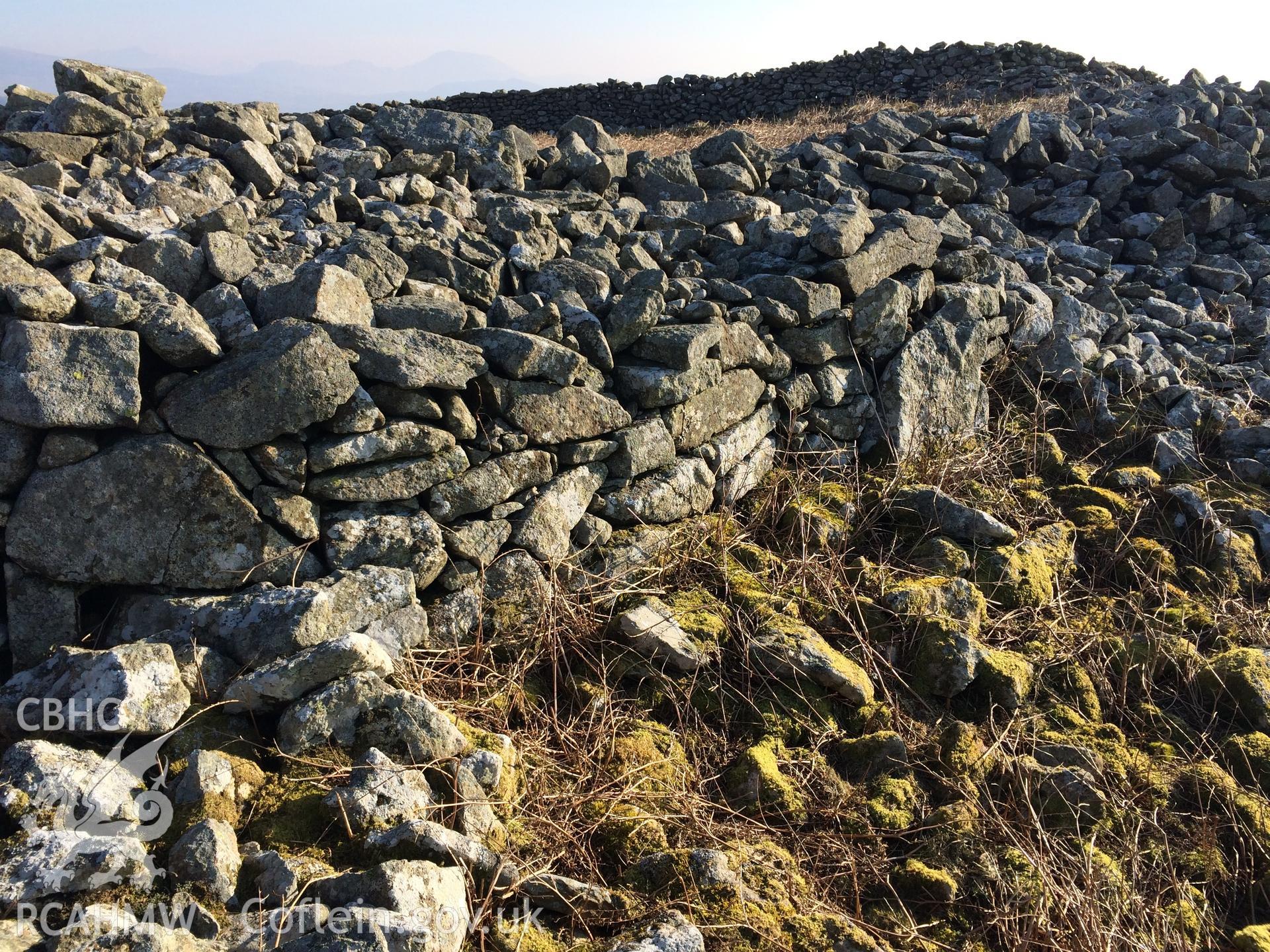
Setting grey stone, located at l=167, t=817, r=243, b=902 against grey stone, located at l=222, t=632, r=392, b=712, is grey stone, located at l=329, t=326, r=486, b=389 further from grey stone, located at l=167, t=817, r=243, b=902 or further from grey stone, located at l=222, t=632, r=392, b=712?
grey stone, located at l=167, t=817, r=243, b=902

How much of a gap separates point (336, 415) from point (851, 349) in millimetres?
3257

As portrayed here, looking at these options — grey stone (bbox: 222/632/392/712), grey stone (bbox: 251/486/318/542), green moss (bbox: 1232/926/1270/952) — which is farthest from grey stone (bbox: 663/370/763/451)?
green moss (bbox: 1232/926/1270/952)

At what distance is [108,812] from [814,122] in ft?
44.1

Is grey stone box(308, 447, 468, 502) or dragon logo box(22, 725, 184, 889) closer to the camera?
dragon logo box(22, 725, 184, 889)

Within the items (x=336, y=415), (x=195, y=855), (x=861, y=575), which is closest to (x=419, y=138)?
(x=336, y=415)

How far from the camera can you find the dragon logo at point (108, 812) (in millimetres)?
2352

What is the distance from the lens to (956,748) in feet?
12.7

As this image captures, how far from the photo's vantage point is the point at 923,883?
3.21 meters

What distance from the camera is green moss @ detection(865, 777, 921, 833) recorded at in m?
3.49

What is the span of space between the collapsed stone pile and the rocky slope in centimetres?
1158

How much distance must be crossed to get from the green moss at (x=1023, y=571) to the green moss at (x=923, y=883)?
183 centimetres

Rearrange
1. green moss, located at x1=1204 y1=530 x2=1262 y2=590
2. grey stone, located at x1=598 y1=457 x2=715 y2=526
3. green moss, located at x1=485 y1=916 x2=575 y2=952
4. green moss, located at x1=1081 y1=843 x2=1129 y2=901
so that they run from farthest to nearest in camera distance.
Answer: green moss, located at x1=1204 y1=530 x2=1262 y2=590
grey stone, located at x1=598 y1=457 x2=715 y2=526
green moss, located at x1=1081 y1=843 x2=1129 y2=901
green moss, located at x1=485 y1=916 x2=575 y2=952

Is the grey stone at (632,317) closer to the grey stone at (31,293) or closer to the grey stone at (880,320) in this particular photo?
the grey stone at (880,320)

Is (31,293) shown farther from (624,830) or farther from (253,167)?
(624,830)
